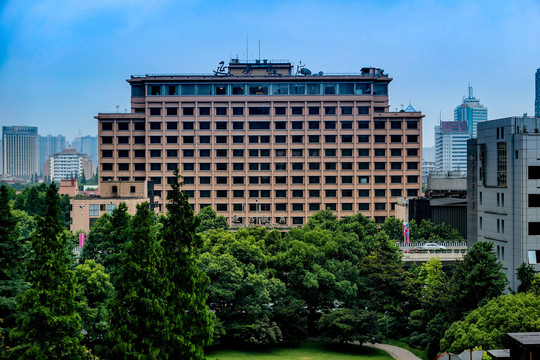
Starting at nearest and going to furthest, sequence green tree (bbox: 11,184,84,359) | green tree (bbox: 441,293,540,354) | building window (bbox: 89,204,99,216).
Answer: green tree (bbox: 11,184,84,359) < green tree (bbox: 441,293,540,354) < building window (bbox: 89,204,99,216)

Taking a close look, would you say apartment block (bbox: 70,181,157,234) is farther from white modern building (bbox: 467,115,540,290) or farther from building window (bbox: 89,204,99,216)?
white modern building (bbox: 467,115,540,290)

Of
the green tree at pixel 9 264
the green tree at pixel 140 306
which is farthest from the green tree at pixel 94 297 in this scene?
the green tree at pixel 140 306

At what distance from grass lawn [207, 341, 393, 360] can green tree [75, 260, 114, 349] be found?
12.3 m

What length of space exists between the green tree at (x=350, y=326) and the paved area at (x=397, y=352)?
4.23 ft

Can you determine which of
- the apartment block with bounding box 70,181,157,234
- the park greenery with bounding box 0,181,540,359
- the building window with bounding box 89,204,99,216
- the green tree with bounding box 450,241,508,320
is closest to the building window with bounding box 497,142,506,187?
the park greenery with bounding box 0,181,540,359

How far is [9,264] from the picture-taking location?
4659cm

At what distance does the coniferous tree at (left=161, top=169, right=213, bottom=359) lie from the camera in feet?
131

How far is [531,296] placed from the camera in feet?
151

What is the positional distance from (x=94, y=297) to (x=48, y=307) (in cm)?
1556

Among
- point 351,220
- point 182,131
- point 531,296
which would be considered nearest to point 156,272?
point 531,296

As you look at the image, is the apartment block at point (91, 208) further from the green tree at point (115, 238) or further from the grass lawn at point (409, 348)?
the grass lawn at point (409, 348)

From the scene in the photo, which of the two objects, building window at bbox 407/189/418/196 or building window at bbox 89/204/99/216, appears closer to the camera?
building window at bbox 89/204/99/216

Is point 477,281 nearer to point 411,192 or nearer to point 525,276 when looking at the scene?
point 525,276

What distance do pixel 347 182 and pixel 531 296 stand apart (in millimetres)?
87690
